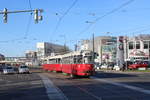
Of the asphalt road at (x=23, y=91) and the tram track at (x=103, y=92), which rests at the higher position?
the tram track at (x=103, y=92)

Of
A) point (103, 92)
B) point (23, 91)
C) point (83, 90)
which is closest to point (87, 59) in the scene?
point (83, 90)

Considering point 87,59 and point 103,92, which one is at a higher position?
point 87,59

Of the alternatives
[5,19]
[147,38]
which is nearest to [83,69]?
[5,19]

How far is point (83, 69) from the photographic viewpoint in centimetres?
3881

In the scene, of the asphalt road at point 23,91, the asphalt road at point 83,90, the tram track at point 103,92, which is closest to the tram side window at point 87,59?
the asphalt road at point 83,90

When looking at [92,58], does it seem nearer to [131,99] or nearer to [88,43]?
[131,99]

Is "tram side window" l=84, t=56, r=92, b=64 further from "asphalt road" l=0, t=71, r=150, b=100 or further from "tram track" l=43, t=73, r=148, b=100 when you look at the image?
"tram track" l=43, t=73, r=148, b=100

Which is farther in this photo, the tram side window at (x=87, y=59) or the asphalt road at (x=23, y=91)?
the tram side window at (x=87, y=59)

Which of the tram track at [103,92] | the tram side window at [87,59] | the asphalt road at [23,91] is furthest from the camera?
the tram side window at [87,59]

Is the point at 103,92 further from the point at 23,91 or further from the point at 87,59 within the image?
the point at 87,59

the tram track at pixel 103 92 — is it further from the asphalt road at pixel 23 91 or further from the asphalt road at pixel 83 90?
the asphalt road at pixel 23 91

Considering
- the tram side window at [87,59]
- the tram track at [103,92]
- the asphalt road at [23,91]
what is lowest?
the asphalt road at [23,91]

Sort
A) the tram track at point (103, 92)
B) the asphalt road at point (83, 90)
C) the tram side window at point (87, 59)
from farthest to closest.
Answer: the tram side window at point (87, 59), the asphalt road at point (83, 90), the tram track at point (103, 92)

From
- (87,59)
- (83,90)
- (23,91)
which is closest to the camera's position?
(83,90)
